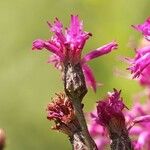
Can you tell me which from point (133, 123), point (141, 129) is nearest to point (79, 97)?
point (133, 123)

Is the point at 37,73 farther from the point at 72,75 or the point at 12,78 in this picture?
the point at 72,75

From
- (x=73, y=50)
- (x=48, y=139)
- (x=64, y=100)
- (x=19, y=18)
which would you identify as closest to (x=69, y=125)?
(x=64, y=100)

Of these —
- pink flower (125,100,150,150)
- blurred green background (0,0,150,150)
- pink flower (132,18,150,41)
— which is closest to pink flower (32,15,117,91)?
pink flower (132,18,150,41)

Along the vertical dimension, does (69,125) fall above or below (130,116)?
below

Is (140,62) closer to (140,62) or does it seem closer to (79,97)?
(140,62)

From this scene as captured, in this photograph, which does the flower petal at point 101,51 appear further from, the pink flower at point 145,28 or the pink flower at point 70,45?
the pink flower at point 145,28

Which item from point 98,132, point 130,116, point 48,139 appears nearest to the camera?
point 130,116

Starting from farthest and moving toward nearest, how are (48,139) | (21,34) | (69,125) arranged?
(21,34), (48,139), (69,125)
